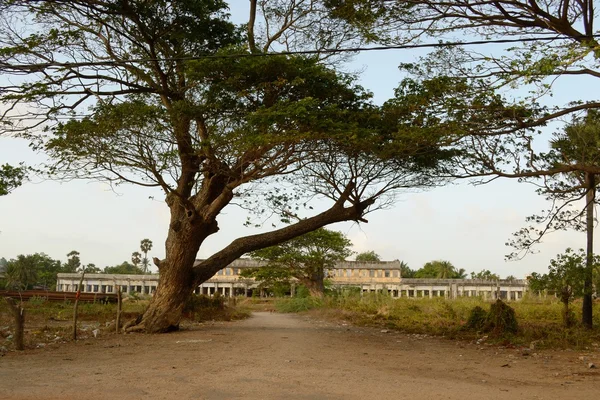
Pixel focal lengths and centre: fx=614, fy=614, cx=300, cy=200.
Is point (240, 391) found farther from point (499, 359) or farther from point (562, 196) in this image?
point (562, 196)

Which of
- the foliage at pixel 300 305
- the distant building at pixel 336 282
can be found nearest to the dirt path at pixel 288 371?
the foliage at pixel 300 305

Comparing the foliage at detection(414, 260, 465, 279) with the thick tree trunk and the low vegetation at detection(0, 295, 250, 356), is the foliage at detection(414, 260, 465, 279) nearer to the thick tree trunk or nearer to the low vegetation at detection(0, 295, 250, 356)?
the low vegetation at detection(0, 295, 250, 356)

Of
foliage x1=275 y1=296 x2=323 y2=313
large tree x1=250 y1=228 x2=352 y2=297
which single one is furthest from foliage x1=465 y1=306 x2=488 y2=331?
large tree x1=250 y1=228 x2=352 y2=297

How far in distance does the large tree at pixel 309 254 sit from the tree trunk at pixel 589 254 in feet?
68.0

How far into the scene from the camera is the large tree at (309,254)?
36125mm

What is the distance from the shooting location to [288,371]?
848cm

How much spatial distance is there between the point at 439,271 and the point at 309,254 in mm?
32869

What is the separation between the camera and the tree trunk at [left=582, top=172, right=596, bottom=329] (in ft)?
45.1

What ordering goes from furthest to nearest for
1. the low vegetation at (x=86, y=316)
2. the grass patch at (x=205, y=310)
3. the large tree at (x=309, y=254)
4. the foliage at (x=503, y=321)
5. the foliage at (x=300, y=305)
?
the large tree at (x=309, y=254)
the foliage at (x=300, y=305)
the grass patch at (x=205, y=310)
the low vegetation at (x=86, y=316)
the foliage at (x=503, y=321)

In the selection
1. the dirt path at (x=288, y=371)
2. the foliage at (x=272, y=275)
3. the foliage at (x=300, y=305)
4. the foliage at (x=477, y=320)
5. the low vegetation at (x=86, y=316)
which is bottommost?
the foliage at (x=300, y=305)

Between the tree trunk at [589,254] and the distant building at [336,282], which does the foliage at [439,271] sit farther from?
the tree trunk at [589,254]

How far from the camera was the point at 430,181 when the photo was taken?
16.1 m

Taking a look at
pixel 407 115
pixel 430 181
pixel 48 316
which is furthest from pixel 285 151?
pixel 48 316

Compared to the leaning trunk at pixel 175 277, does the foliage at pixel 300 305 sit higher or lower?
lower
